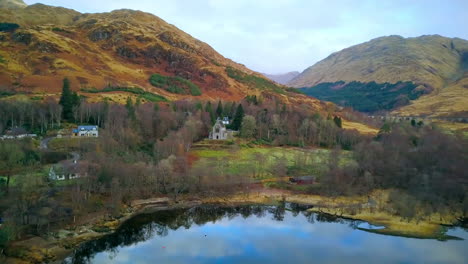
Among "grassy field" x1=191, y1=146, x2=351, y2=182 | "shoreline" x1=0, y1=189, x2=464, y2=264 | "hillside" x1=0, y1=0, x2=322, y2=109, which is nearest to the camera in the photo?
"shoreline" x1=0, y1=189, x2=464, y2=264

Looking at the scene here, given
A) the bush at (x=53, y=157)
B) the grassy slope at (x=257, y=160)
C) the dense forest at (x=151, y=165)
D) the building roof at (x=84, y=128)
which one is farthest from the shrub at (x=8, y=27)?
the grassy slope at (x=257, y=160)

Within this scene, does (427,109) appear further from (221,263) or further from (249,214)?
(221,263)

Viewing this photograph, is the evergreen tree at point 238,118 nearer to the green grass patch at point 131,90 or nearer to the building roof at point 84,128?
the building roof at point 84,128

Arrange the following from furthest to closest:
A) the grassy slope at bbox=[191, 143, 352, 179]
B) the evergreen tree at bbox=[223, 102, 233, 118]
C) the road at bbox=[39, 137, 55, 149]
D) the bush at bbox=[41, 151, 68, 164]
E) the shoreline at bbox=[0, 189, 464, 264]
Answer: the evergreen tree at bbox=[223, 102, 233, 118] → the grassy slope at bbox=[191, 143, 352, 179] → the road at bbox=[39, 137, 55, 149] → the bush at bbox=[41, 151, 68, 164] → the shoreline at bbox=[0, 189, 464, 264]

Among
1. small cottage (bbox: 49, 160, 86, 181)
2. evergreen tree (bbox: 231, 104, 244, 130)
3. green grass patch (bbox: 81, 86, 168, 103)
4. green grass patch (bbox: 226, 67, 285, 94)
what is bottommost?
small cottage (bbox: 49, 160, 86, 181)

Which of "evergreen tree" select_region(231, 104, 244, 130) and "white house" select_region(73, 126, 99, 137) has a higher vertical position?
"evergreen tree" select_region(231, 104, 244, 130)

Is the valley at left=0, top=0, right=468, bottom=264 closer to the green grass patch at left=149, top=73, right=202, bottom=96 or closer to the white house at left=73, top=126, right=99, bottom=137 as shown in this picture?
the white house at left=73, top=126, right=99, bottom=137

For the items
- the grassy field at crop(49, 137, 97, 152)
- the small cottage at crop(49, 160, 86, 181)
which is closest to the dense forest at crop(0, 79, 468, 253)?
the grassy field at crop(49, 137, 97, 152)
